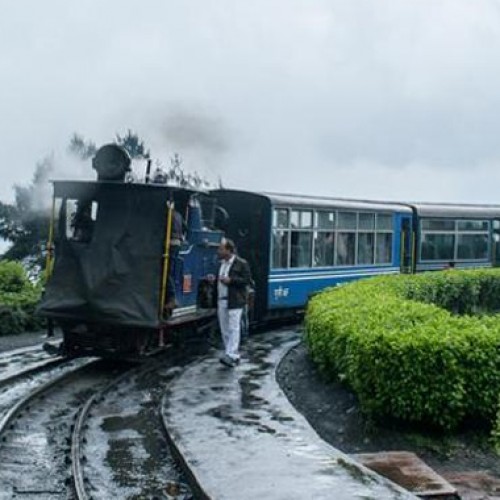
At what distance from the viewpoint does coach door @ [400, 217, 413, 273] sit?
23.8 m

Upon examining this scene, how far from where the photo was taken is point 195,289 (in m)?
14.4

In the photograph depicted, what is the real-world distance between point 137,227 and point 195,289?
169cm

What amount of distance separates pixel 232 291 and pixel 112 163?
260cm

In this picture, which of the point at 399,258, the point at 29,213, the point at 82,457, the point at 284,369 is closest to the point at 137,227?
the point at 284,369

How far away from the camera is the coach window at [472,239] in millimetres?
26438

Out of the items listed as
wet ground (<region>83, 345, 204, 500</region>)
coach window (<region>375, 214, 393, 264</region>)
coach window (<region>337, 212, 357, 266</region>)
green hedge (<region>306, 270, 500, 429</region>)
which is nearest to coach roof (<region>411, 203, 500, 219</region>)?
coach window (<region>375, 214, 393, 264</region>)

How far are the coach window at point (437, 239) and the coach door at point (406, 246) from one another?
0.65m

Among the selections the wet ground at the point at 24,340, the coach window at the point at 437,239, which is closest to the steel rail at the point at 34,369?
the wet ground at the point at 24,340

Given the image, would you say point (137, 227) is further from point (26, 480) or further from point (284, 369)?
point (26, 480)

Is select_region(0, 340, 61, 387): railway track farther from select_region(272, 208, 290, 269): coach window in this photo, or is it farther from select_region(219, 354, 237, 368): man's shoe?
select_region(272, 208, 290, 269): coach window

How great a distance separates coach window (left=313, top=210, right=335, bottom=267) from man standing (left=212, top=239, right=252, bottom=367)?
21.4ft

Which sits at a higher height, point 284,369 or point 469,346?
point 469,346

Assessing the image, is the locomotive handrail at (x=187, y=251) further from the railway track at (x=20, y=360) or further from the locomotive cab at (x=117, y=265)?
the railway track at (x=20, y=360)

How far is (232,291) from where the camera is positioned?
510 inches
